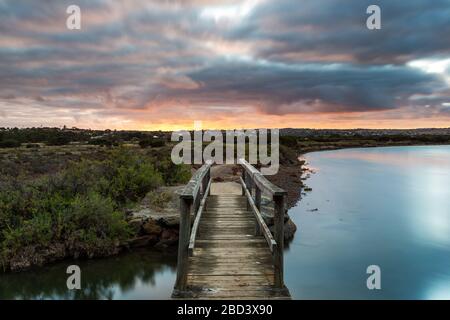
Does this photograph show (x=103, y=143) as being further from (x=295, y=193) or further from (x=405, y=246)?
(x=405, y=246)

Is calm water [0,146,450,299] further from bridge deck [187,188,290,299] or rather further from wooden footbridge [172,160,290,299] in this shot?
wooden footbridge [172,160,290,299]

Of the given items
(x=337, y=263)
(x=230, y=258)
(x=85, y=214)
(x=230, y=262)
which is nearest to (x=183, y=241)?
(x=230, y=262)

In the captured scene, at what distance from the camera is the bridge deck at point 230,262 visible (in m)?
5.89

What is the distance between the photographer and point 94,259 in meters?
11.5

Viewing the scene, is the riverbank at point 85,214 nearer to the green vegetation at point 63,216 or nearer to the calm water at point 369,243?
the green vegetation at point 63,216

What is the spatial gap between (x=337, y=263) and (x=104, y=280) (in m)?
7.21

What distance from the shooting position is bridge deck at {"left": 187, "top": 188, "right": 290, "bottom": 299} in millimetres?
5891

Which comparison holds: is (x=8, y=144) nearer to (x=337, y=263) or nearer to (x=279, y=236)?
(x=337, y=263)

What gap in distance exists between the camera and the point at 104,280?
35.1 feet

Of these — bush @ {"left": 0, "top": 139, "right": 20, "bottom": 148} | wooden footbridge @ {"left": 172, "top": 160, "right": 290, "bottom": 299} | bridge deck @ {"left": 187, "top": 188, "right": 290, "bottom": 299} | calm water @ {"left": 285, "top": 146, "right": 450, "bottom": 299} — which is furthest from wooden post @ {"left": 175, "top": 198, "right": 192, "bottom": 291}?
bush @ {"left": 0, "top": 139, "right": 20, "bottom": 148}

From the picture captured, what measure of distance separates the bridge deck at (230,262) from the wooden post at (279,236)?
18cm

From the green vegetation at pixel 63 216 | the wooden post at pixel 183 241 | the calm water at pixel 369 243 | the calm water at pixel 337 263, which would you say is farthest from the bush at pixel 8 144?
the wooden post at pixel 183 241
